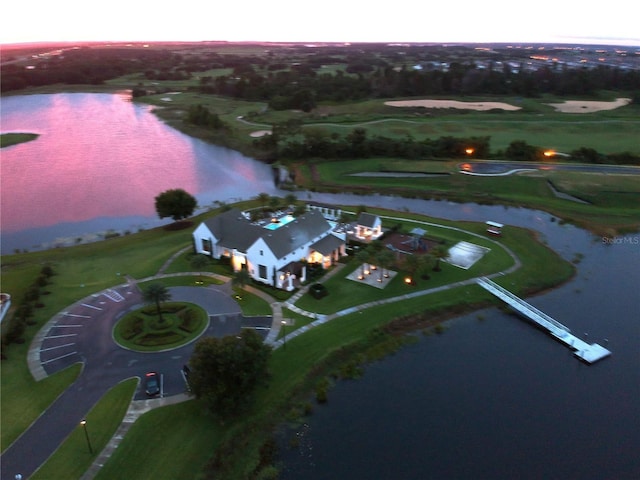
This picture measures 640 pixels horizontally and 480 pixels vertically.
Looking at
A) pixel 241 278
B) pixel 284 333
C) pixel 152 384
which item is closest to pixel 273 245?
pixel 241 278

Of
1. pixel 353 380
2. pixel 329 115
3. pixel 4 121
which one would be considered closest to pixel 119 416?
pixel 353 380

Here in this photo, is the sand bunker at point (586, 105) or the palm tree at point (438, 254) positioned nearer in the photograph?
the palm tree at point (438, 254)

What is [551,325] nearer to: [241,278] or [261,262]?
[261,262]

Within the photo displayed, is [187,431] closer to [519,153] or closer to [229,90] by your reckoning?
[519,153]

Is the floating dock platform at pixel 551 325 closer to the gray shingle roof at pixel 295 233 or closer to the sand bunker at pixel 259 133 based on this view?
the gray shingle roof at pixel 295 233

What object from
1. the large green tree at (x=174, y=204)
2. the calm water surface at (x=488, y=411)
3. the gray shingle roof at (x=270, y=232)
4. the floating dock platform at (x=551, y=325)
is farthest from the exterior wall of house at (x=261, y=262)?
the floating dock platform at (x=551, y=325)

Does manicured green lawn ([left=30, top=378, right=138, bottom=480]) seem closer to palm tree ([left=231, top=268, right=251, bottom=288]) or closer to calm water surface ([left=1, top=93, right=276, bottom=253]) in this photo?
palm tree ([left=231, top=268, right=251, bottom=288])
